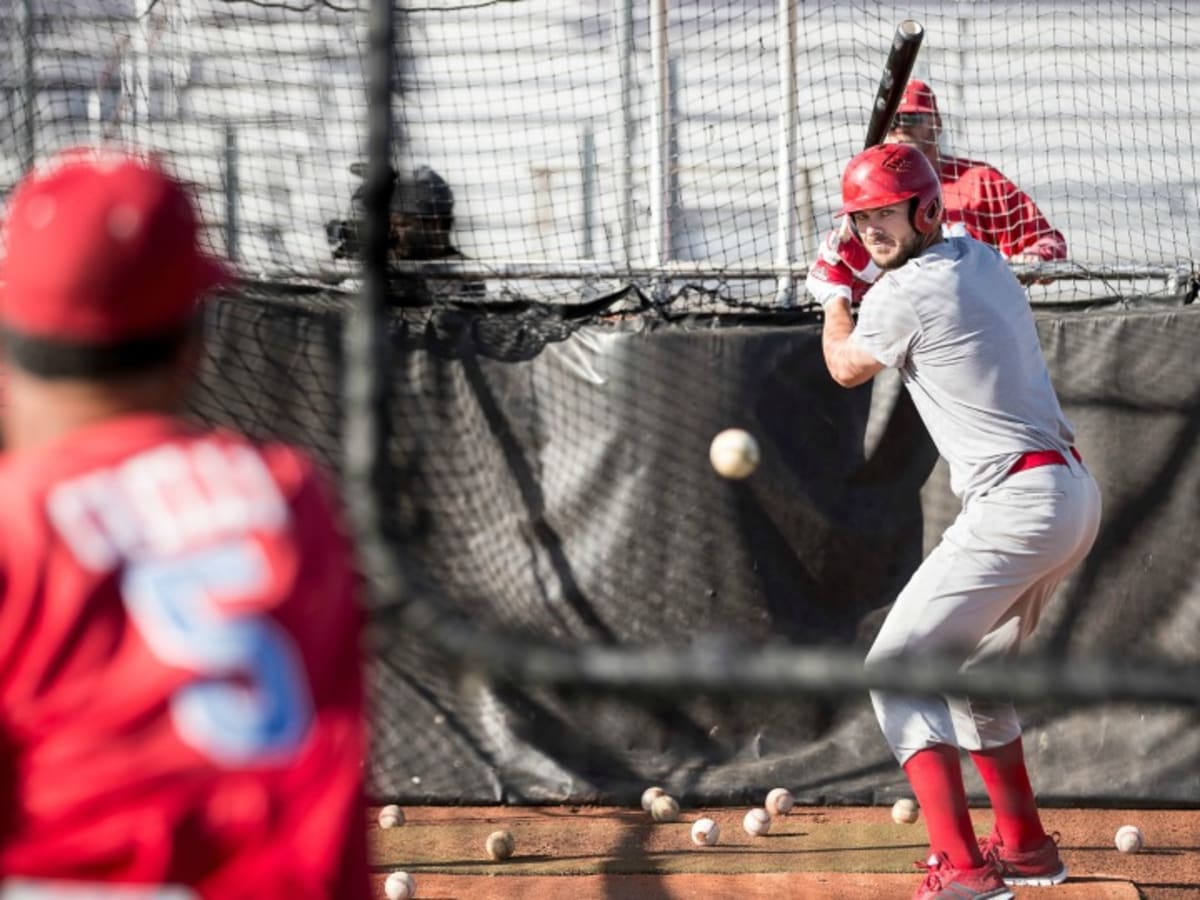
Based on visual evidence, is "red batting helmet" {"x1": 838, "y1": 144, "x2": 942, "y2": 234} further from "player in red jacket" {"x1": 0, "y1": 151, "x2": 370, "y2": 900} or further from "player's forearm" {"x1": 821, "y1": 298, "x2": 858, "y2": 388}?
"player in red jacket" {"x1": 0, "y1": 151, "x2": 370, "y2": 900}

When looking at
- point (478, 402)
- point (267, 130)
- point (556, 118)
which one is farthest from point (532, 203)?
point (478, 402)

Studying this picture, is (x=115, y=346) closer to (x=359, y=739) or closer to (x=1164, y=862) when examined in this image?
(x=359, y=739)

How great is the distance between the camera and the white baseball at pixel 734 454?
604cm

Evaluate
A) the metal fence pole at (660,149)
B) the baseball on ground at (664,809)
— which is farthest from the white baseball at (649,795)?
the metal fence pole at (660,149)

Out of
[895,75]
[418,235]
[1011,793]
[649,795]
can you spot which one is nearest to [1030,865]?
[1011,793]

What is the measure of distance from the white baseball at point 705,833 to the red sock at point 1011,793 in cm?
109

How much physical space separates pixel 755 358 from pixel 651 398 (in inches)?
17.9

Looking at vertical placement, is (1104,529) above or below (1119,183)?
below

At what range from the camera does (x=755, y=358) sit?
21.7 ft

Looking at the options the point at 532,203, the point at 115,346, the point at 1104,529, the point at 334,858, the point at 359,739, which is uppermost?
the point at 532,203

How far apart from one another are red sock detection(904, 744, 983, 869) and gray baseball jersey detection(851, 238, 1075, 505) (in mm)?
835

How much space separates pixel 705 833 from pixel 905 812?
0.87 metres

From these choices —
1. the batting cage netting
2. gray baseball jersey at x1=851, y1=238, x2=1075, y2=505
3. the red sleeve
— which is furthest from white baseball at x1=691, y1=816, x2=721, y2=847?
the red sleeve

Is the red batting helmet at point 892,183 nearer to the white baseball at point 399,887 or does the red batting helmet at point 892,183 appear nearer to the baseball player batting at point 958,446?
the baseball player batting at point 958,446
